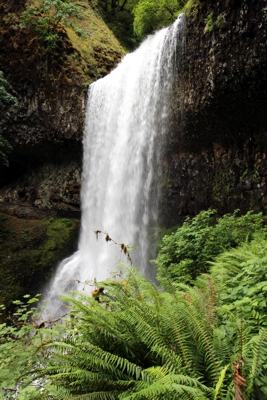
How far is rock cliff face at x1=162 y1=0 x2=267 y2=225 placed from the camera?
7652 mm

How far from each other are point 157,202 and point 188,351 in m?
8.70

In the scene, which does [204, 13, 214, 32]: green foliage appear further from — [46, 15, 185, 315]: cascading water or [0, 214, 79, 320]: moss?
[0, 214, 79, 320]: moss

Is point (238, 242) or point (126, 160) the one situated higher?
point (126, 160)

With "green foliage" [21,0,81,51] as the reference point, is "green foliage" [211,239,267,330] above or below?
below

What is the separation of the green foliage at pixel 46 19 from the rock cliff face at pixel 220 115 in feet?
21.5

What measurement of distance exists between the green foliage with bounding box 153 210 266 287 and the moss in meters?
7.37

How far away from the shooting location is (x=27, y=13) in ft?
43.4

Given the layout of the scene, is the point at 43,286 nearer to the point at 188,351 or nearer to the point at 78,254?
the point at 78,254

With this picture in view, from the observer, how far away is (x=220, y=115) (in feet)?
29.6

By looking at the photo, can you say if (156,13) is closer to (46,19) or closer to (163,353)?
(46,19)

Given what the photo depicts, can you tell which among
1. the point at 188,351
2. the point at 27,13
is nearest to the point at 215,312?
the point at 188,351

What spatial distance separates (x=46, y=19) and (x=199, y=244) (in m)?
12.6

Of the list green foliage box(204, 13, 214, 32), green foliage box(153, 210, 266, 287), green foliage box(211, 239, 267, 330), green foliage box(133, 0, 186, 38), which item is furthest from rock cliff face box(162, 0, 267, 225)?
green foliage box(133, 0, 186, 38)

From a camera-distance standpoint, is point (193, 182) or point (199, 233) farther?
point (193, 182)
